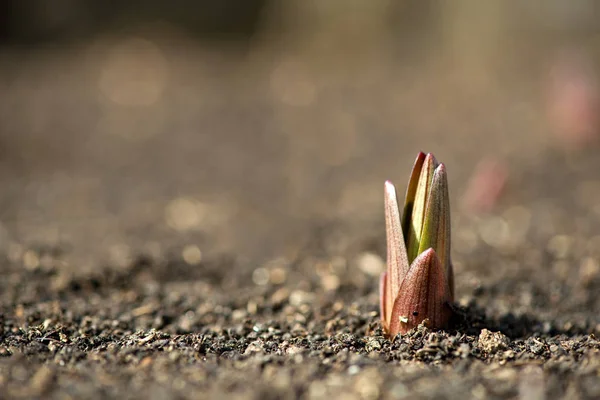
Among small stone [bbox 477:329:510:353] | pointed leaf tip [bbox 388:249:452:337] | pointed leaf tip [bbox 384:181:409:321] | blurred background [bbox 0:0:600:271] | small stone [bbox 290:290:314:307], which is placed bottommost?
small stone [bbox 477:329:510:353]

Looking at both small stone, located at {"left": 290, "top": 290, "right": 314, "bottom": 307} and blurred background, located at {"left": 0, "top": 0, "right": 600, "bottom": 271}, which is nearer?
small stone, located at {"left": 290, "top": 290, "right": 314, "bottom": 307}

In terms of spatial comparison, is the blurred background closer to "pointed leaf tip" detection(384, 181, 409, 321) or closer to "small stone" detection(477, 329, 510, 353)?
"pointed leaf tip" detection(384, 181, 409, 321)

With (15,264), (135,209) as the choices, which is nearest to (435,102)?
(135,209)

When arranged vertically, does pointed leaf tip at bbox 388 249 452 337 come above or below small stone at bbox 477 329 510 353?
above

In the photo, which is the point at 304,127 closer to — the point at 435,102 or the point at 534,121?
the point at 435,102

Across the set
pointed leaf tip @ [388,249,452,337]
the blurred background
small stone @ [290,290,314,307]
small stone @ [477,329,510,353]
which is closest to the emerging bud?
pointed leaf tip @ [388,249,452,337]

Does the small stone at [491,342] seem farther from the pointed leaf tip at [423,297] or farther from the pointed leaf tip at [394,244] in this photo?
the pointed leaf tip at [394,244]
